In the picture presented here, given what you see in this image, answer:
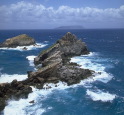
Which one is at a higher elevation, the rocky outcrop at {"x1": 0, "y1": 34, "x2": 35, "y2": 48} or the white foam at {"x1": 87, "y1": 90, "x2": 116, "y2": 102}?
the rocky outcrop at {"x1": 0, "y1": 34, "x2": 35, "y2": 48}

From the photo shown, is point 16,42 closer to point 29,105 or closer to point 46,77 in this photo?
point 46,77

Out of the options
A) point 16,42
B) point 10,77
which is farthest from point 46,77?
point 16,42

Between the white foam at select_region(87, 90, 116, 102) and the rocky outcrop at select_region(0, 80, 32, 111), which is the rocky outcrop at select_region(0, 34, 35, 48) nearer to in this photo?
the rocky outcrop at select_region(0, 80, 32, 111)

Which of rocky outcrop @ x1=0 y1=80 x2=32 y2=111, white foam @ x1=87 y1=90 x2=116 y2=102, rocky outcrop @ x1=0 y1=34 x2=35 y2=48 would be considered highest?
rocky outcrop @ x1=0 y1=34 x2=35 y2=48

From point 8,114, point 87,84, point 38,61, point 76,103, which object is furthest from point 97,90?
point 38,61

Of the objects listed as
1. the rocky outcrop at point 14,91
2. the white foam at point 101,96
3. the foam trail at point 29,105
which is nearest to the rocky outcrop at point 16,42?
the rocky outcrop at point 14,91

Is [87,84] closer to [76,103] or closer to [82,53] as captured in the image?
[76,103]

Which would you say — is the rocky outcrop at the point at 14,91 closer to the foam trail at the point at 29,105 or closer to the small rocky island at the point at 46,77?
the small rocky island at the point at 46,77

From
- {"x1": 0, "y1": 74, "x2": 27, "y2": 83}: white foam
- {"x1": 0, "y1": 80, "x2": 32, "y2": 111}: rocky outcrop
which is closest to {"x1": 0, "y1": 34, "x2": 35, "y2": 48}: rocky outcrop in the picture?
{"x1": 0, "y1": 74, "x2": 27, "y2": 83}: white foam
